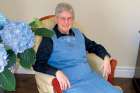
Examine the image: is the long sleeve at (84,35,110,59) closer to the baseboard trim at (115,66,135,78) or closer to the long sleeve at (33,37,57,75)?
the long sleeve at (33,37,57,75)

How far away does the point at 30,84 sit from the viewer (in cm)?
324

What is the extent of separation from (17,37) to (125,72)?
2.62 metres

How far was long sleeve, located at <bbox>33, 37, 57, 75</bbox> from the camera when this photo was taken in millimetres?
2098

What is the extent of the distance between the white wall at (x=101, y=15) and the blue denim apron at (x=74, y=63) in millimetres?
842

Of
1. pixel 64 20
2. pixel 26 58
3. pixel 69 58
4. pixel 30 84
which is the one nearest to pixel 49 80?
pixel 69 58

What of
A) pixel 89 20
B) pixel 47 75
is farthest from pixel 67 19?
pixel 89 20

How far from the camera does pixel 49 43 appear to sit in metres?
2.22

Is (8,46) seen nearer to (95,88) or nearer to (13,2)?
(95,88)

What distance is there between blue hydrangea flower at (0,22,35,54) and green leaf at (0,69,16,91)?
8 centimetres

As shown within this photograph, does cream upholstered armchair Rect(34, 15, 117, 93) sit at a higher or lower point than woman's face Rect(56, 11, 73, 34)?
lower

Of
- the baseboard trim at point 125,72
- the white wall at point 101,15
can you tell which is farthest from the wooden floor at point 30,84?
the white wall at point 101,15

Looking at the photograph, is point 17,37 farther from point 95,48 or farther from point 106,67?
point 95,48

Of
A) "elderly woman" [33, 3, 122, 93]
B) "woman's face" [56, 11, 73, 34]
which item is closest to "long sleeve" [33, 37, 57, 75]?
"elderly woman" [33, 3, 122, 93]

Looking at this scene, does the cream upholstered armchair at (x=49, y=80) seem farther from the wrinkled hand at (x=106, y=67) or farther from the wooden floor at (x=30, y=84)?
the wooden floor at (x=30, y=84)
